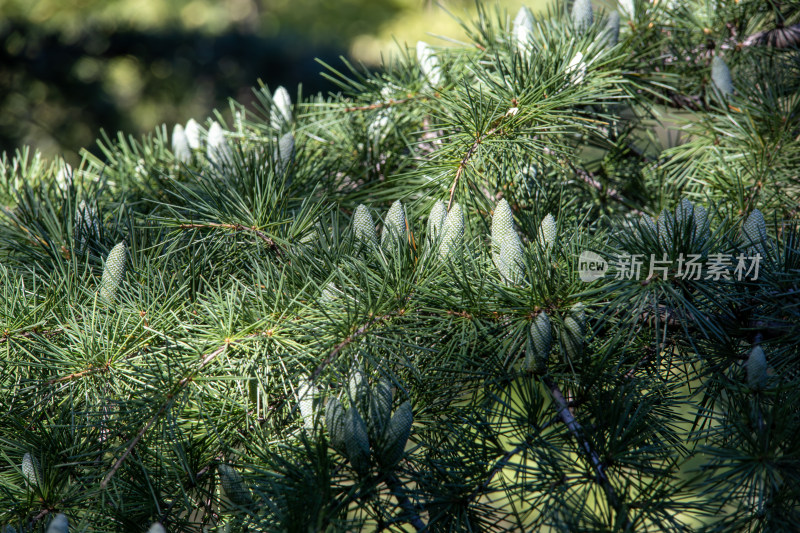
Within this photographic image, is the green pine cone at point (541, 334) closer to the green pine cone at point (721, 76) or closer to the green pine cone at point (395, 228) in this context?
the green pine cone at point (395, 228)

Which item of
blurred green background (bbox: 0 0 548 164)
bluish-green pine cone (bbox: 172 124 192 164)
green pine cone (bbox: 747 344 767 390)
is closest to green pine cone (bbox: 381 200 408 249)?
green pine cone (bbox: 747 344 767 390)

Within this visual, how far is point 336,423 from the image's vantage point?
36 cm

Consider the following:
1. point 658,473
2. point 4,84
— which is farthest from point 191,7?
point 658,473

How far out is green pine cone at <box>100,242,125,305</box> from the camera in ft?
1.48

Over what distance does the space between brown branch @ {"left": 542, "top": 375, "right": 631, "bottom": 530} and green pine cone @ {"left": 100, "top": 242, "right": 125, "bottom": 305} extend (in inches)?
11.9

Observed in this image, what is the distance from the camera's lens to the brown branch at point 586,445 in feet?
1.16

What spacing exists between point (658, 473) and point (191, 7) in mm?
4616

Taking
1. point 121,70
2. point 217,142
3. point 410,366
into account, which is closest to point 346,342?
point 410,366

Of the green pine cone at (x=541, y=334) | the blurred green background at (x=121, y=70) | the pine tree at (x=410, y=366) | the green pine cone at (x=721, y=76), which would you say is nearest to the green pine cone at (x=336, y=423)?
the pine tree at (x=410, y=366)

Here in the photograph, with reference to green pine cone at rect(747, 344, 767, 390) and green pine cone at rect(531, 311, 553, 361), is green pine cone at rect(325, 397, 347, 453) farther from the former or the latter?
green pine cone at rect(747, 344, 767, 390)

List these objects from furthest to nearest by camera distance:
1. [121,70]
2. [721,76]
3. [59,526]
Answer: [121,70] → [721,76] → [59,526]

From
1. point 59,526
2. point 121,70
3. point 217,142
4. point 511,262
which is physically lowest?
point 59,526

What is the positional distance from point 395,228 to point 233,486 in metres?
0.19

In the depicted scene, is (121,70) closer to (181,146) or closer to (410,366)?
(181,146)
